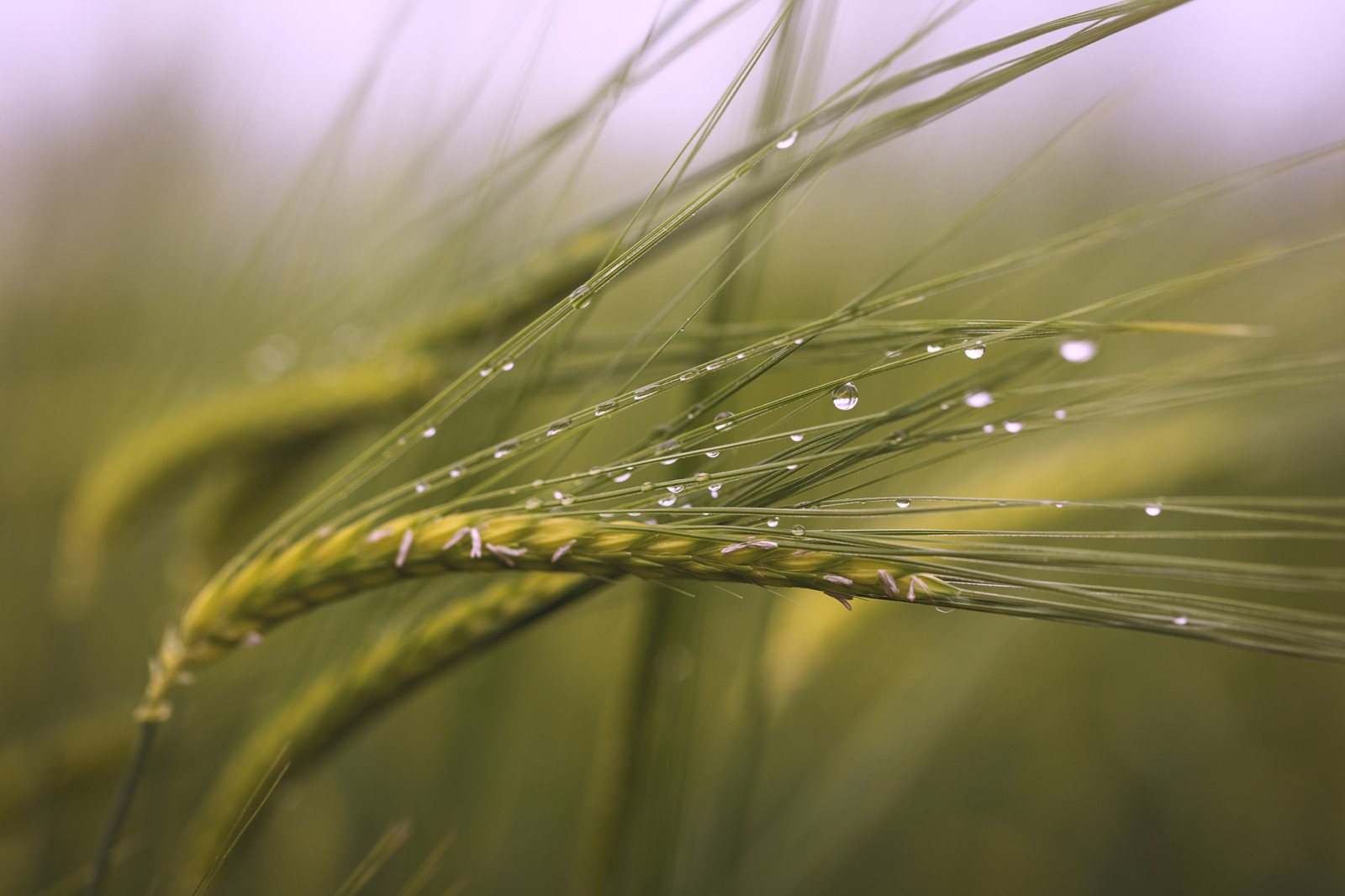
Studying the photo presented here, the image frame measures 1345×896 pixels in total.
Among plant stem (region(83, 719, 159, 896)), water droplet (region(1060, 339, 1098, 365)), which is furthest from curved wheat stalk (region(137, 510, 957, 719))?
water droplet (region(1060, 339, 1098, 365))

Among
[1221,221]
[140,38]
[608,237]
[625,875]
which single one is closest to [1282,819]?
[625,875]

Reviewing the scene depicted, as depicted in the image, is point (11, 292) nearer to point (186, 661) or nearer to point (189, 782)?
point (189, 782)

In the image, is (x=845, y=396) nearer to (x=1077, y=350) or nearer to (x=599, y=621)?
(x=1077, y=350)

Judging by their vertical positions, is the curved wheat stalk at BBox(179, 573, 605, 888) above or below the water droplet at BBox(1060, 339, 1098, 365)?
below

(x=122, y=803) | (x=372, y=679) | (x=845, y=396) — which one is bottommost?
(x=122, y=803)

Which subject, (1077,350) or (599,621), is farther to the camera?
(599,621)

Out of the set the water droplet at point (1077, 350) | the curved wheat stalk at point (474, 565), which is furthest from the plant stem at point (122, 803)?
the water droplet at point (1077, 350)

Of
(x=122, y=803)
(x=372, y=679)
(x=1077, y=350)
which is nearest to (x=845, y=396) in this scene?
(x=1077, y=350)

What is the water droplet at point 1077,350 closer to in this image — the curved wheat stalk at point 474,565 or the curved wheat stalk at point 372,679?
the curved wheat stalk at point 474,565

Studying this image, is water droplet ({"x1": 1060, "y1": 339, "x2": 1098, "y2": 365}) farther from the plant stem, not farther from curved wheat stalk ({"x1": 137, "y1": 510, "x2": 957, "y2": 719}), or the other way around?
the plant stem
